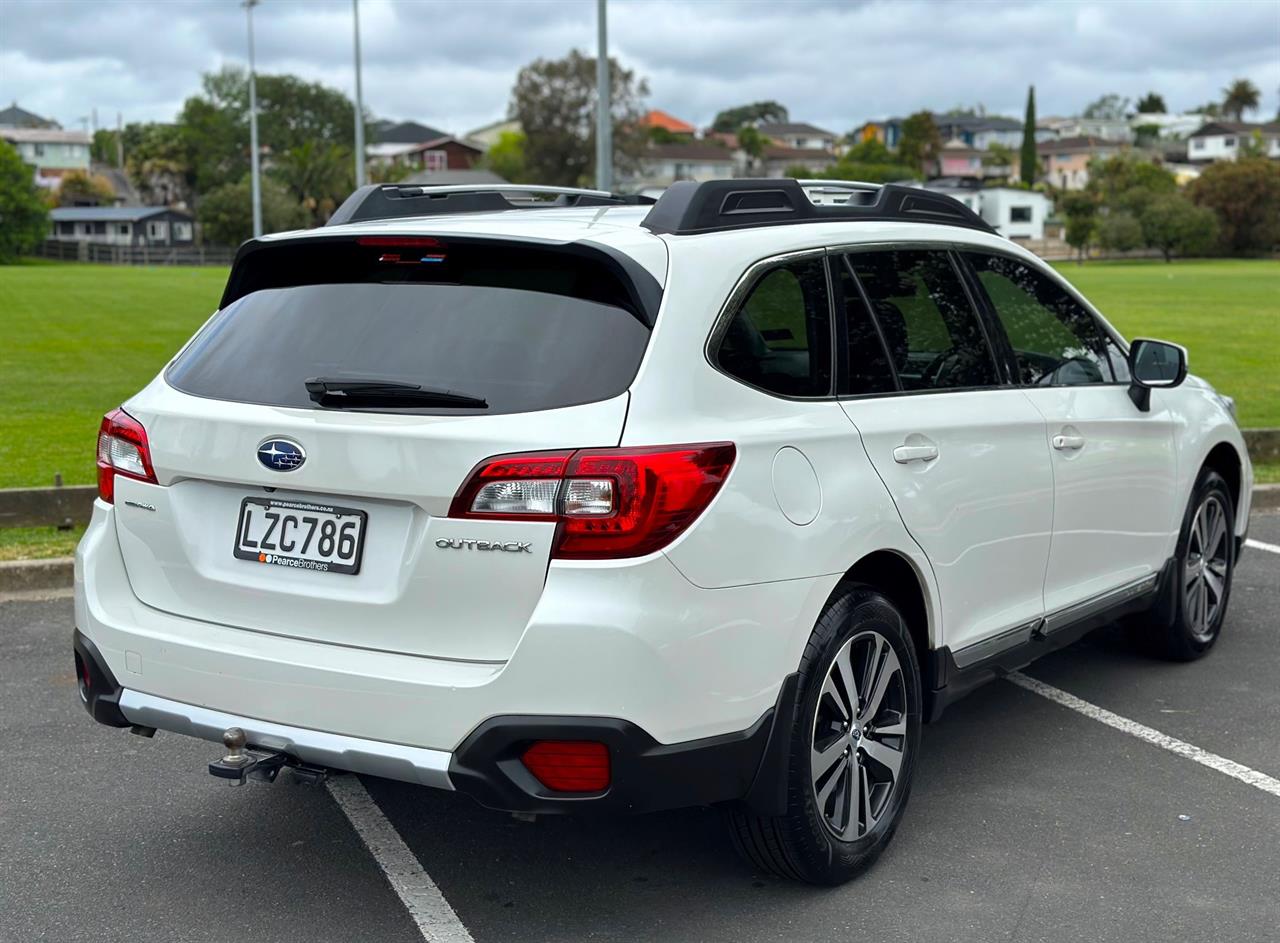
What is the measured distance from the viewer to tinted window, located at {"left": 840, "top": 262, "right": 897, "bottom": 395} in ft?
13.6

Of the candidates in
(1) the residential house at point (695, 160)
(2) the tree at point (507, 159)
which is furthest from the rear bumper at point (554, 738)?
(1) the residential house at point (695, 160)

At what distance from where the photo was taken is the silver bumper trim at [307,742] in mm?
3428

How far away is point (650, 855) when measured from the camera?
14.0 ft

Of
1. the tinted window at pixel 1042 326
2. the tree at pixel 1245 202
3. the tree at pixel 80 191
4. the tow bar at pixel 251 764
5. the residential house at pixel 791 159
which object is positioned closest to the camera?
the tow bar at pixel 251 764

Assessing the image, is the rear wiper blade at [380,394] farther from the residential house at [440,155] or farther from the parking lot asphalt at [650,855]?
the residential house at [440,155]

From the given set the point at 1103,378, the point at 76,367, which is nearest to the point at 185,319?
the point at 76,367

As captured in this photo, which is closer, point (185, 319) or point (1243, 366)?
point (1243, 366)

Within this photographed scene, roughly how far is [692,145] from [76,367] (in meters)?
161

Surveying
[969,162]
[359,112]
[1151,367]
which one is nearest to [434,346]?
[1151,367]

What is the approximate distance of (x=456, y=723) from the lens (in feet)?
11.1

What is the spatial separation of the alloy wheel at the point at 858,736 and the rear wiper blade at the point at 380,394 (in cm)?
116

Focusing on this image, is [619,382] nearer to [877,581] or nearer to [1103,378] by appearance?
[877,581]

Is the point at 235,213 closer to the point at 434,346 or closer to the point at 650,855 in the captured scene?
the point at 650,855

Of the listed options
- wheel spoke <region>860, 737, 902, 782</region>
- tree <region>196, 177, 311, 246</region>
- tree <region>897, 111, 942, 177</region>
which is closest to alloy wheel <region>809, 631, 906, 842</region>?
wheel spoke <region>860, 737, 902, 782</region>
